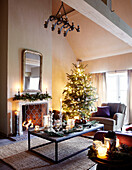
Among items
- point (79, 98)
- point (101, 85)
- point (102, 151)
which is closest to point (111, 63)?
point (101, 85)

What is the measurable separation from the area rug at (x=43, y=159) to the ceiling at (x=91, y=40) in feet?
13.3

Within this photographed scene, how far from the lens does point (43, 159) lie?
2906mm

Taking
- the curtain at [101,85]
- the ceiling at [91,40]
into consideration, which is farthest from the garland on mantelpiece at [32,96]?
the ceiling at [91,40]

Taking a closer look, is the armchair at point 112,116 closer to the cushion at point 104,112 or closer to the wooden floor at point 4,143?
the cushion at point 104,112

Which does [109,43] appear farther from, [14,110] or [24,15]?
[14,110]

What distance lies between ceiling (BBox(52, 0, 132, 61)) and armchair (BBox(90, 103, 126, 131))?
235 cm

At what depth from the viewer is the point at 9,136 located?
4461mm

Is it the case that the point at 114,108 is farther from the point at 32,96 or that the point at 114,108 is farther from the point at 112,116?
the point at 32,96

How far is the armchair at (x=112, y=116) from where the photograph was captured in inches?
178

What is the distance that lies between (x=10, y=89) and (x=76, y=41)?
3905 mm

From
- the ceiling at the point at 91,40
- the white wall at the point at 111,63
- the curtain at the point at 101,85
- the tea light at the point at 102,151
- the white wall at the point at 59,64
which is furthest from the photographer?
the curtain at the point at 101,85

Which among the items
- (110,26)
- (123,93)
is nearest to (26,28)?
(110,26)

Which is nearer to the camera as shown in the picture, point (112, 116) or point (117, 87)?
point (112, 116)

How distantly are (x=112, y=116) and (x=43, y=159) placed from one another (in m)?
2.94
